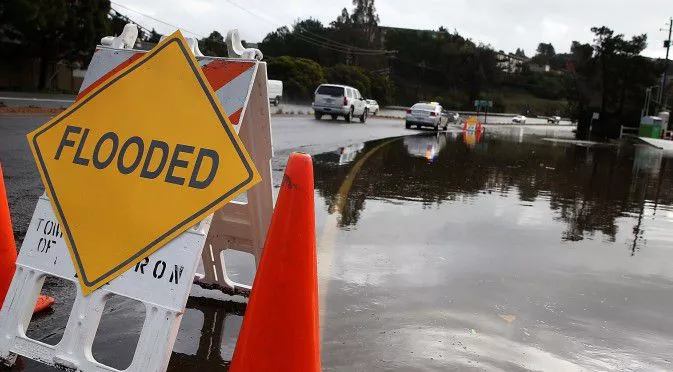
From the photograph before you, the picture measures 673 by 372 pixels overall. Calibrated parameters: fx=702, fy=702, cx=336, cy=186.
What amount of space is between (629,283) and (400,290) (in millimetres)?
2050

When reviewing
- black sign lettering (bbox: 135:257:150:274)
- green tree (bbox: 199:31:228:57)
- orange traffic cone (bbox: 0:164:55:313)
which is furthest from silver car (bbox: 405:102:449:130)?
black sign lettering (bbox: 135:257:150:274)

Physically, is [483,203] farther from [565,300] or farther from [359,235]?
[565,300]

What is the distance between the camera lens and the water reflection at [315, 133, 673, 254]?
8.95 metres

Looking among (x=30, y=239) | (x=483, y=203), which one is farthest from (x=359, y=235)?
(x=30, y=239)

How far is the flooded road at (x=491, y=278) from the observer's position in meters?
4.05

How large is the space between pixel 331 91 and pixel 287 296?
32649 mm

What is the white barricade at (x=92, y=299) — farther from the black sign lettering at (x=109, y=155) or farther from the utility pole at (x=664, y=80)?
the utility pole at (x=664, y=80)

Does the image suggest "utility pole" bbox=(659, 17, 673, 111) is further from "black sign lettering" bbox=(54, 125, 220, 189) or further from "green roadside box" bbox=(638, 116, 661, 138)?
"black sign lettering" bbox=(54, 125, 220, 189)

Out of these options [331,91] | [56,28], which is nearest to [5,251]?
[331,91]

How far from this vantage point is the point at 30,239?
3311 millimetres

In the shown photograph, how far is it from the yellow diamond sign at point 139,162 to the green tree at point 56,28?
1399 inches

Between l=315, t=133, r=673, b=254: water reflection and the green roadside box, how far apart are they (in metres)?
29.4

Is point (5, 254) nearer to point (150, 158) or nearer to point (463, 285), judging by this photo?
point (150, 158)

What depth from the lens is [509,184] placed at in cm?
1239
